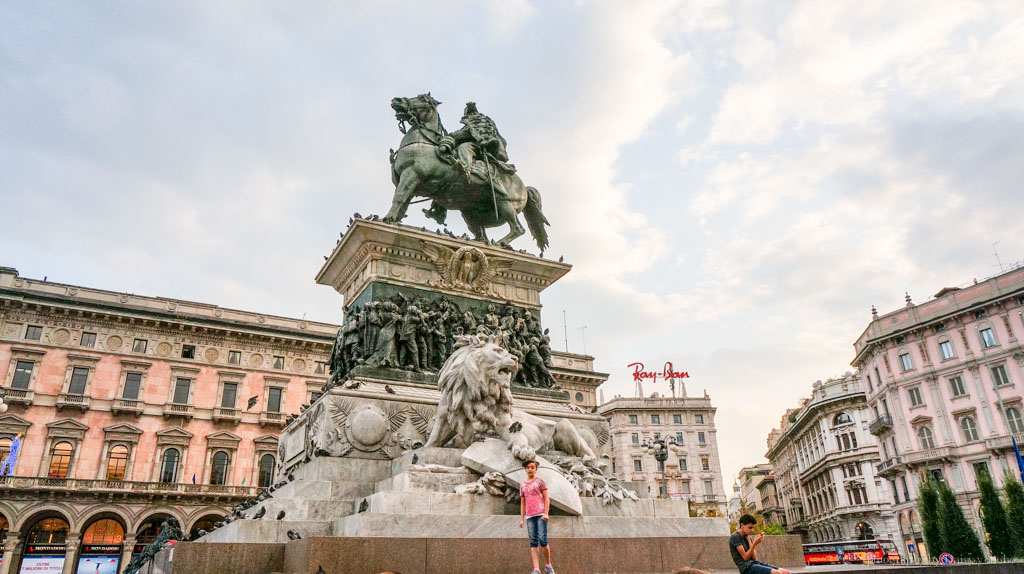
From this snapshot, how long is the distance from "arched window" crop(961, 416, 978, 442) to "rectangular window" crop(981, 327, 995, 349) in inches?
207

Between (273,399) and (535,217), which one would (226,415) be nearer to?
(273,399)

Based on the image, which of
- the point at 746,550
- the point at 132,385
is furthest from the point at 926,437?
the point at 132,385

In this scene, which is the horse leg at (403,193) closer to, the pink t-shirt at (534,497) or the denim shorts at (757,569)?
the pink t-shirt at (534,497)

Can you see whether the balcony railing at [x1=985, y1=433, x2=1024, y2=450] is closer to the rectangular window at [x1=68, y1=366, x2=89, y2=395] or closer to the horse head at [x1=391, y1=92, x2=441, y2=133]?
the horse head at [x1=391, y1=92, x2=441, y2=133]

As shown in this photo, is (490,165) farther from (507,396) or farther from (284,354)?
(284,354)

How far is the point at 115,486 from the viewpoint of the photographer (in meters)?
40.9

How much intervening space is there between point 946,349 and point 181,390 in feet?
182

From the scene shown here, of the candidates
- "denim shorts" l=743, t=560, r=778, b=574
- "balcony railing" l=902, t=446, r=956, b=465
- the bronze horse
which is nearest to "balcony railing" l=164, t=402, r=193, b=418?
the bronze horse

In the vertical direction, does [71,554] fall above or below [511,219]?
below

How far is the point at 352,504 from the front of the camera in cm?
941

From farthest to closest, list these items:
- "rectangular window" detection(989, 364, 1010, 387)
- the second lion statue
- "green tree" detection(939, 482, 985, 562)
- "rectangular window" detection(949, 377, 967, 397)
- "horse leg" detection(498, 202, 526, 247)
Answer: "rectangular window" detection(949, 377, 967, 397)
"rectangular window" detection(989, 364, 1010, 387)
"green tree" detection(939, 482, 985, 562)
"horse leg" detection(498, 202, 526, 247)
the second lion statue

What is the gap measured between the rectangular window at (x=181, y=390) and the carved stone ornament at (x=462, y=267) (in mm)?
39287

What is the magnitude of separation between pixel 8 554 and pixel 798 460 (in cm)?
8410

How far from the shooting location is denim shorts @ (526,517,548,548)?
265 inches
